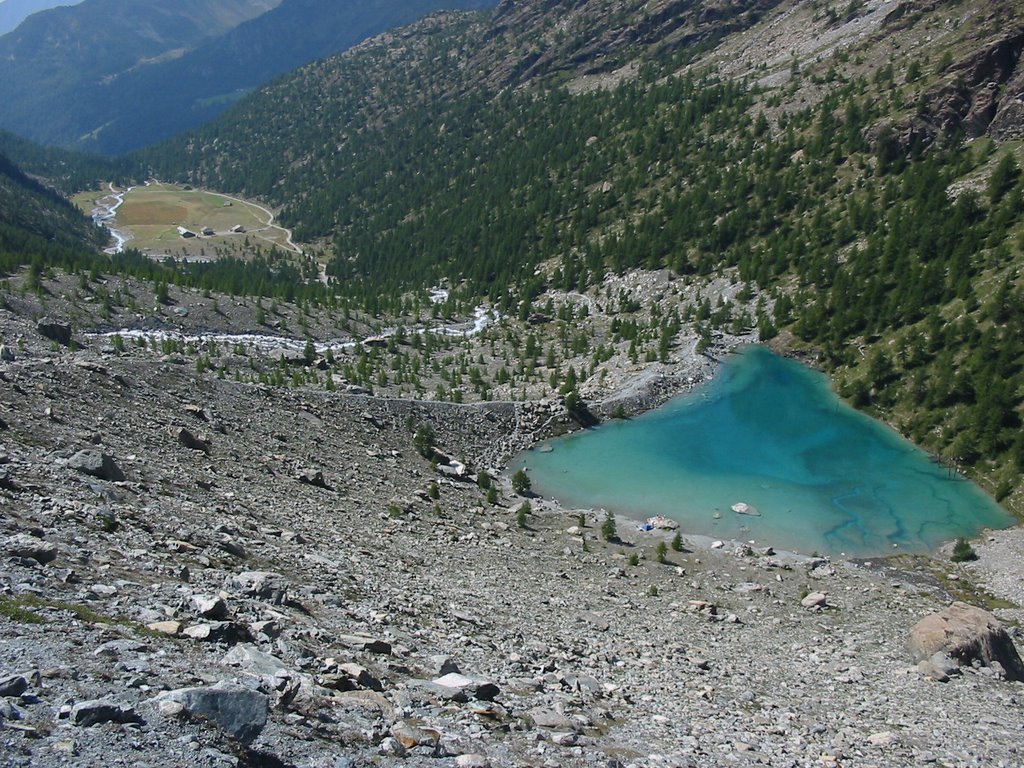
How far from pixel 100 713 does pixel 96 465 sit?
15.7m

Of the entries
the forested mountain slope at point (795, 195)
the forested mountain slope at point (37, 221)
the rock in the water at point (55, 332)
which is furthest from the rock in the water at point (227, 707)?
the forested mountain slope at point (37, 221)

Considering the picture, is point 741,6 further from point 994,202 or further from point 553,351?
point 553,351

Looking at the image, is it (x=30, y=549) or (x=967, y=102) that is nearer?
(x=30, y=549)

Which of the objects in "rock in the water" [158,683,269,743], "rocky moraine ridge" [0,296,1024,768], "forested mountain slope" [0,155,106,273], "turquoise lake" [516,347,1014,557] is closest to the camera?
"rock in the water" [158,683,269,743]

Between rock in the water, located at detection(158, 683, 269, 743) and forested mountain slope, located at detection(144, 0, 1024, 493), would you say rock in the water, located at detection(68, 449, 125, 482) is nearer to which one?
rock in the water, located at detection(158, 683, 269, 743)

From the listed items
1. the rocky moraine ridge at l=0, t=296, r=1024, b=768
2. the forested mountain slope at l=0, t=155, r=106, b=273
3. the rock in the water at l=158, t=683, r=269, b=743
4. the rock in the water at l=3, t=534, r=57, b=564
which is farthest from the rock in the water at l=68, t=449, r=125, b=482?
the forested mountain slope at l=0, t=155, r=106, b=273

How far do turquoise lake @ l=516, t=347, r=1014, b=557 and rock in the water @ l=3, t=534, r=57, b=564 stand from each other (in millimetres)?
31908

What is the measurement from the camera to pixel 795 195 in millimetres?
97125

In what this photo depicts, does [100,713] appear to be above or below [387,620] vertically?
above

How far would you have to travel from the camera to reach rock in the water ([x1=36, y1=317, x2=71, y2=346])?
5067 centimetres

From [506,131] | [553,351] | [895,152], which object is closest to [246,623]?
[553,351]

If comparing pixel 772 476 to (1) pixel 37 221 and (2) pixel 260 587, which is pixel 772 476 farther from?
(1) pixel 37 221

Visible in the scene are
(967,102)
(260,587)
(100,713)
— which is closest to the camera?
(100,713)

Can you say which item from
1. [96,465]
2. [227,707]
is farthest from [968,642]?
[96,465]
